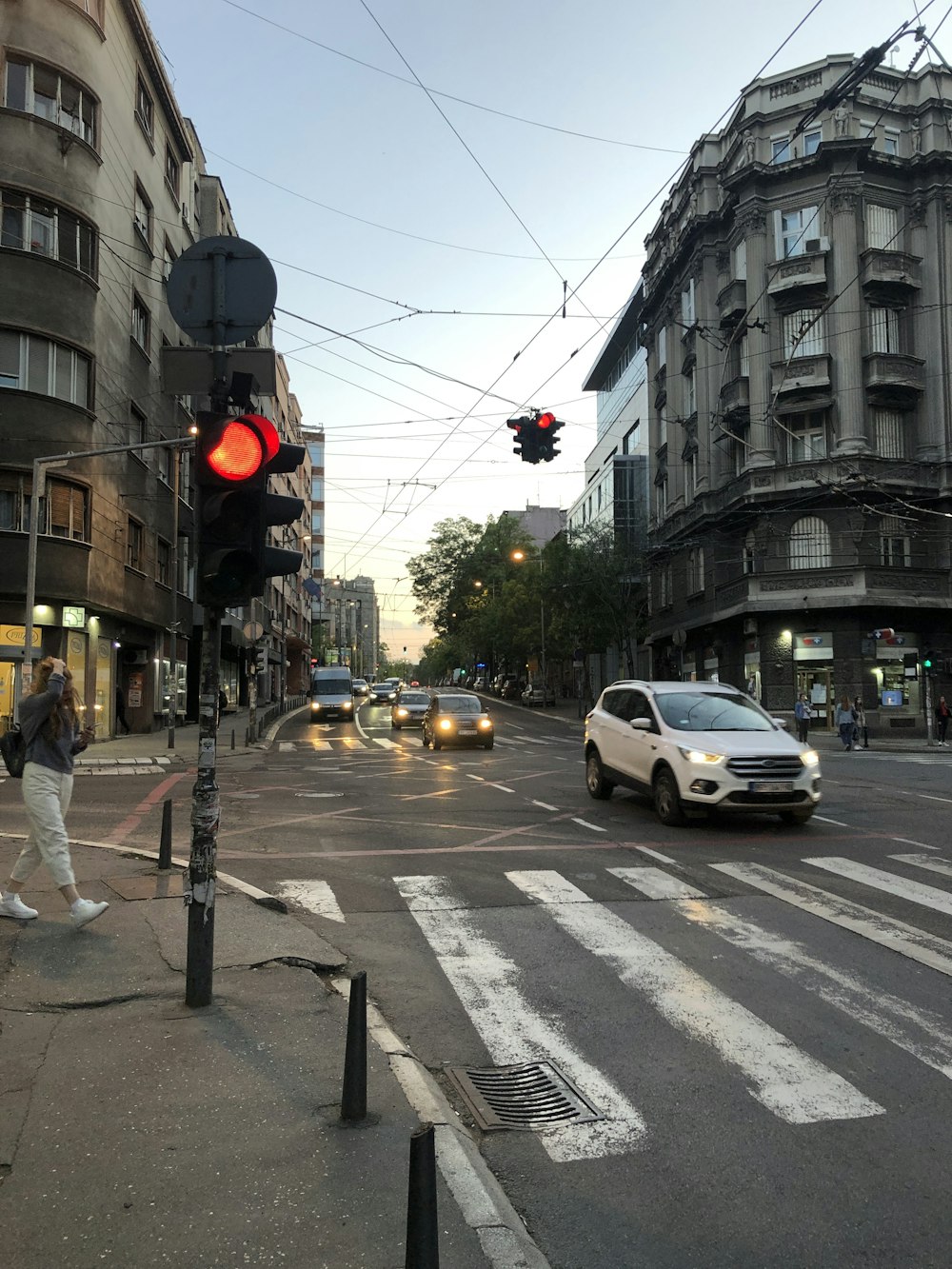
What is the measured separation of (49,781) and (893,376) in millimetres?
36469

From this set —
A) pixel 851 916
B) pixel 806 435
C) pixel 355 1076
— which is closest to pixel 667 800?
pixel 851 916

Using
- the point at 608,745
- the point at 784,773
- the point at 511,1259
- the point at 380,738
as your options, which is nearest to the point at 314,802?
the point at 608,745

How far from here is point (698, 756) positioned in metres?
11.6

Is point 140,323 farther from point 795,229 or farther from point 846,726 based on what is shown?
point 846,726

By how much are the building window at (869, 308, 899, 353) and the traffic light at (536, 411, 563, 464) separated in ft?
80.3

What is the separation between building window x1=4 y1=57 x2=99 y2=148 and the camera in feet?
84.2

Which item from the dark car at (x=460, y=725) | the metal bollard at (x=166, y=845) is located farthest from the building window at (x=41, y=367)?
the metal bollard at (x=166, y=845)

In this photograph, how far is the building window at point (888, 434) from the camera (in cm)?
3691

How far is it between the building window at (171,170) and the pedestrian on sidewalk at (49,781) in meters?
35.2

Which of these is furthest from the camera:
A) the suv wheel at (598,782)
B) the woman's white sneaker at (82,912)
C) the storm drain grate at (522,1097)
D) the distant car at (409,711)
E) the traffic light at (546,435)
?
the distant car at (409,711)

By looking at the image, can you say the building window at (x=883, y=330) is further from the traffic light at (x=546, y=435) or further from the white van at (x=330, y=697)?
the white van at (x=330, y=697)

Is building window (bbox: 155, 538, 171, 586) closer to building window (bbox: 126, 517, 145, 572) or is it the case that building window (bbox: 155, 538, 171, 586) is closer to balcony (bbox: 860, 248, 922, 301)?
building window (bbox: 126, 517, 145, 572)

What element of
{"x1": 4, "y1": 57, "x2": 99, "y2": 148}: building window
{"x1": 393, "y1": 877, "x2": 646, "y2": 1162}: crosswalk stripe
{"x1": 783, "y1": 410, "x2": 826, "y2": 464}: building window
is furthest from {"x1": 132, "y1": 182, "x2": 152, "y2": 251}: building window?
{"x1": 393, "y1": 877, "x2": 646, "y2": 1162}: crosswalk stripe

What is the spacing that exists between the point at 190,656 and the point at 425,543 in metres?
46.6
